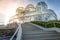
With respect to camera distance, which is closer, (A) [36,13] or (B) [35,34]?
(B) [35,34]

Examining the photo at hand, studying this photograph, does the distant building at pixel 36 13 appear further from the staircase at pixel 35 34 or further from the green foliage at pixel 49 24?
the staircase at pixel 35 34

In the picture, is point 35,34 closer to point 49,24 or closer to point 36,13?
point 49,24

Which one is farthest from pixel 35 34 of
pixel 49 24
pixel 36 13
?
pixel 36 13

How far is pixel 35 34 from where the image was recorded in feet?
16.0

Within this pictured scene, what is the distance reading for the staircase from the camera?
4.64m

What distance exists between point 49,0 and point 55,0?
0.58 feet

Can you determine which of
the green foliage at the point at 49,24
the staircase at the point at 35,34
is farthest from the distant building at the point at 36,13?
the staircase at the point at 35,34

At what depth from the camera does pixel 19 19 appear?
17.0ft

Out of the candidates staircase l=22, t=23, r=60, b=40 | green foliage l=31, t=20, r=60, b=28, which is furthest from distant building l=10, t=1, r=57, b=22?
staircase l=22, t=23, r=60, b=40

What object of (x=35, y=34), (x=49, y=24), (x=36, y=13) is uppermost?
(x=36, y=13)

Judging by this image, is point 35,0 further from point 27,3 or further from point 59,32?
point 59,32

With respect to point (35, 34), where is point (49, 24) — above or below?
above

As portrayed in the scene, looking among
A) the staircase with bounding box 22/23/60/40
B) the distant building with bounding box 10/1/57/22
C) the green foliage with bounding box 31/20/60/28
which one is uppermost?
the distant building with bounding box 10/1/57/22

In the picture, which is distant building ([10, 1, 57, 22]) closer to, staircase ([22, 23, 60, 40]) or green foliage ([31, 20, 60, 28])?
green foliage ([31, 20, 60, 28])
